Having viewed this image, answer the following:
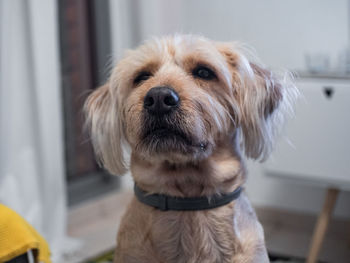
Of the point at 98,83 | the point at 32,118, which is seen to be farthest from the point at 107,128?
the point at 98,83

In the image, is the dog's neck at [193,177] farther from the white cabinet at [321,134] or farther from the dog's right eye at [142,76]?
the white cabinet at [321,134]

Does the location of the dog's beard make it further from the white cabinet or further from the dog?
the white cabinet

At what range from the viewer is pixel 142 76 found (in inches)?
48.0

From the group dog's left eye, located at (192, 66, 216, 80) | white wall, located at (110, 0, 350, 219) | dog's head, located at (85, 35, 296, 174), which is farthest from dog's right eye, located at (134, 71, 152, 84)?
white wall, located at (110, 0, 350, 219)

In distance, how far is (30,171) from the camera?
6.47 ft

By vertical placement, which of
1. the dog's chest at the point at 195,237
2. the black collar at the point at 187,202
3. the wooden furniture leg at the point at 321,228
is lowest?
the wooden furniture leg at the point at 321,228

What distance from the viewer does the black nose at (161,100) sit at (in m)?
1.01

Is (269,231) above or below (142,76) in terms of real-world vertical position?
below

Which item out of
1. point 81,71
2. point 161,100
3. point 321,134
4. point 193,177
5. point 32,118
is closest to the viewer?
point 161,100

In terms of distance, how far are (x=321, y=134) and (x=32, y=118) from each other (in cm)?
120

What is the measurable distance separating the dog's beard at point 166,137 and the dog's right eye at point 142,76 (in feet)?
0.65

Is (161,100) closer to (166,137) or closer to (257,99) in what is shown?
(166,137)

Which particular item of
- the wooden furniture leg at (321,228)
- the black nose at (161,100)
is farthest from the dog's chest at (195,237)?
the wooden furniture leg at (321,228)

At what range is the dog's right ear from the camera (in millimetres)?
1223
